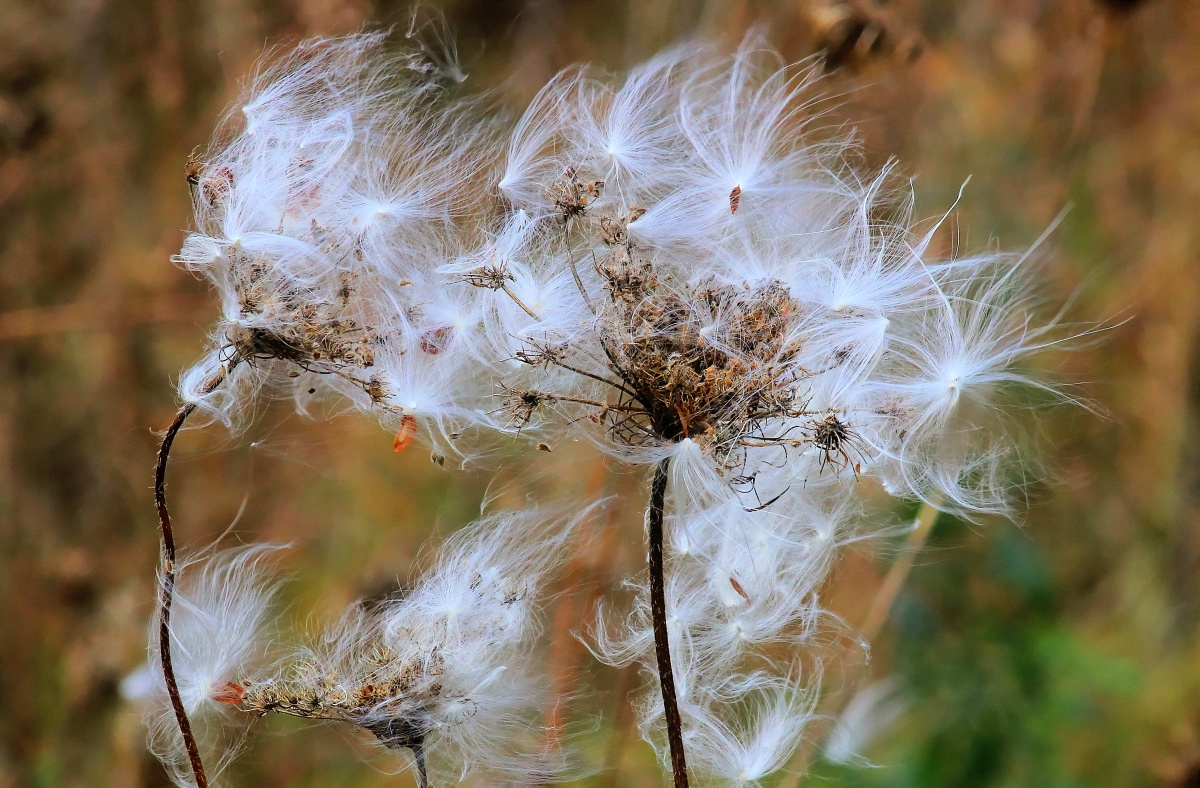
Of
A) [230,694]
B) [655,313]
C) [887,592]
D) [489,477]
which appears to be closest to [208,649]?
[230,694]

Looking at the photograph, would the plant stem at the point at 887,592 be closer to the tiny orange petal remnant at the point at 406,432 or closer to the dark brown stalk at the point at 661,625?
the dark brown stalk at the point at 661,625

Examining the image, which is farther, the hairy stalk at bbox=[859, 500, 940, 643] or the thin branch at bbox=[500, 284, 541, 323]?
the hairy stalk at bbox=[859, 500, 940, 643]

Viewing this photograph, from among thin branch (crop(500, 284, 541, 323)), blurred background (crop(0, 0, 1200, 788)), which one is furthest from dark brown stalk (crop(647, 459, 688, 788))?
blurred background (crop(0, 0, 1200, 788))

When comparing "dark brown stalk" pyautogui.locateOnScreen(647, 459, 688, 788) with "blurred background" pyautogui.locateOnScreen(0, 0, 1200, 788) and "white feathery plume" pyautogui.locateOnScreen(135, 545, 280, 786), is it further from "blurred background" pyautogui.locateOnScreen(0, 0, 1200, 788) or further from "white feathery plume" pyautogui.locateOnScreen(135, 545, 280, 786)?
"blurred background" pyautogui.locateOnScreen(0, 0, 1200, 788)

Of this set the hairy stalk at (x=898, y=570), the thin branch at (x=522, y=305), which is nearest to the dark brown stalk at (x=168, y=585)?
the thin branch at (x=522, y=305)

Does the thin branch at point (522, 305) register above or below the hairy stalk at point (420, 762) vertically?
above
